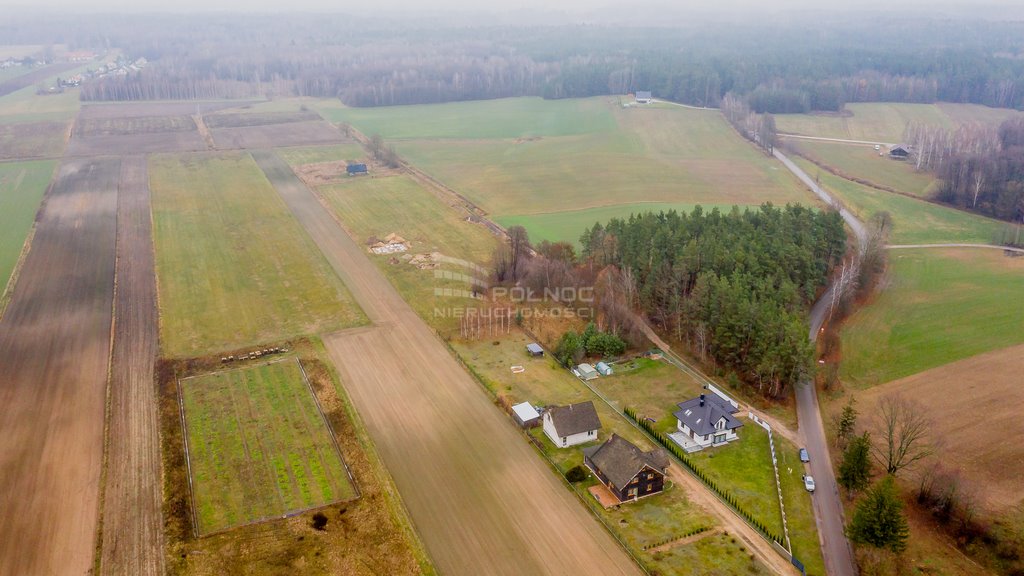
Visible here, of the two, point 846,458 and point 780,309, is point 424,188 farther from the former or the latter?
point 846,458

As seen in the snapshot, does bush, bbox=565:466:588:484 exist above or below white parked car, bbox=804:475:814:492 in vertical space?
above

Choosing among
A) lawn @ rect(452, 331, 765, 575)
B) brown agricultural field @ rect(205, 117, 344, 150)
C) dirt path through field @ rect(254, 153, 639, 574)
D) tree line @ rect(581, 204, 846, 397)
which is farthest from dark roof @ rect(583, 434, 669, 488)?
brown agricultural field @ rect(205, 117, 344, 150)

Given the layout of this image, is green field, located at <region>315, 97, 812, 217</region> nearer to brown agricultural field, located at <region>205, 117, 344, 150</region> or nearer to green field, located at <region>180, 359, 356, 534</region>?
brown agricultural field, located at <region>205, 117, 344, 150</region>

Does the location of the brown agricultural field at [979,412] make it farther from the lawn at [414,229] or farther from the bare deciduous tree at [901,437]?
the lawn at [414,229]

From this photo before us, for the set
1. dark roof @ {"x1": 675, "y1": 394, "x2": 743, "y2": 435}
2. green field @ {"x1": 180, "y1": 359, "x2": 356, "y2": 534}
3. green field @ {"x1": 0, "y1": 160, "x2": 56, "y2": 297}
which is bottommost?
green field @ {"x1": 180, "y1": 359, "x2": 356, "y2": 534}

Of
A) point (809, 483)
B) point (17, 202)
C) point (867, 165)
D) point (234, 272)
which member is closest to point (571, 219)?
point (234, 272)

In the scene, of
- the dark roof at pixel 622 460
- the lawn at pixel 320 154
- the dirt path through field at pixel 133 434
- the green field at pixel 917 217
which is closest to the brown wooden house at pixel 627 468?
the dark roof at pixel 622 460

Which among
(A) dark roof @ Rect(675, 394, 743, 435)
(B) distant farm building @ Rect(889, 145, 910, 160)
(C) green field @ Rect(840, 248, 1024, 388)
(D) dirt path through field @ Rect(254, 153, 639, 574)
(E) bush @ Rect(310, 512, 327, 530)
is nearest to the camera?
(D) dirt path through field @ Rect(254, 153, 639, 574)
